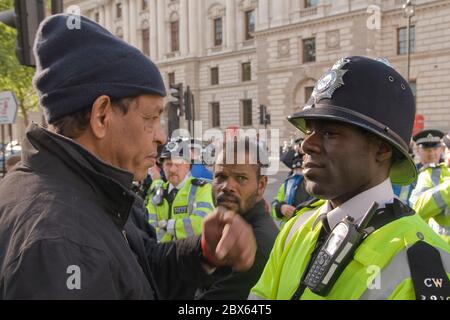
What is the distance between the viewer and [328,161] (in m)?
1.76

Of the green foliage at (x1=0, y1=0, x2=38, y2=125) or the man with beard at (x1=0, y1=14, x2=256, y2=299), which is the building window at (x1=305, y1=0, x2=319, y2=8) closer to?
the green foliage at (x1=0, y1=0, x2=38, y2=125)

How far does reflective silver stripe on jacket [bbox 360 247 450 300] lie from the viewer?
1427 millimetres

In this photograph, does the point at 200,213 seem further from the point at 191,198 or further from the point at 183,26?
the point at 183,26

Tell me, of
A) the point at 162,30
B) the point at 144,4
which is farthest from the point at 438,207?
the point at 144,4

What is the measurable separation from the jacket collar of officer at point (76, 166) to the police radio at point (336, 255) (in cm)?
69

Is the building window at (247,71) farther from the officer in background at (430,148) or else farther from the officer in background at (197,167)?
the officer in background at (430,148)

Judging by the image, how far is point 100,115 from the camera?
160cm

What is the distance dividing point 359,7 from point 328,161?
102 ft

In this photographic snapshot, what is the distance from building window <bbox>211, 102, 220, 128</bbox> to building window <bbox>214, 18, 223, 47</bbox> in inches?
223

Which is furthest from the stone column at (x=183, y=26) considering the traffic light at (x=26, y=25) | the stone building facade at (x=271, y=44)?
the traffic light at (x=26, y=25)

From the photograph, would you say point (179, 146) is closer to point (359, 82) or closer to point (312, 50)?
point (359, 82)

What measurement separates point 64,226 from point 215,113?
43214mm

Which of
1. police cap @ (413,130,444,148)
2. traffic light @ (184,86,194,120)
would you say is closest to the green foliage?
traffic light @ (184,86,194,120)
